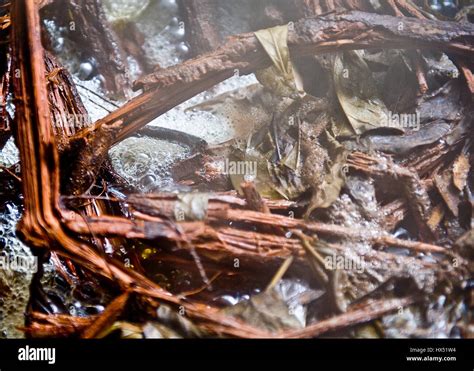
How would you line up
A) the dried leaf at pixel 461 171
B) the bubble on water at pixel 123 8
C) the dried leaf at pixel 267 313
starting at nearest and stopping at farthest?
the dried leaf at pixel 267 313, the dried leaf at pixel 461 171, the bubble on water at pixel 123 8

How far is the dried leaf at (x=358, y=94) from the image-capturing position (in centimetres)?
124

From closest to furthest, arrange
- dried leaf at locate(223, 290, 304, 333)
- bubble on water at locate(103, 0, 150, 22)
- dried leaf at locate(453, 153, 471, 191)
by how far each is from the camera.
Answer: dried leaf at locate(223, 290, 304, 333), dried leaf at locate(453, 153, 471, 191), bubble on water at locate(103, 0, 150, 22)

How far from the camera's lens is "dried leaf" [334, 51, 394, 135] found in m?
1.24

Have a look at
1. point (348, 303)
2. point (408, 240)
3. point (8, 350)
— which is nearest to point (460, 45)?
point (408, 240)

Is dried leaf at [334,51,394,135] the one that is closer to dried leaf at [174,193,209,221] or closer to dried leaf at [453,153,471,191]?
dried leaf at [453,153,471,191]

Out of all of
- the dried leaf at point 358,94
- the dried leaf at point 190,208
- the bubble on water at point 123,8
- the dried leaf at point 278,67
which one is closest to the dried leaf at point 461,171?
the dried leaf at point 358,94

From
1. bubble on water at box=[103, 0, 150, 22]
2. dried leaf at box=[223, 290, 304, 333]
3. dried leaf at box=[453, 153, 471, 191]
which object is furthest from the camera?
bubble on water at box=[103, 0, 150, 22]

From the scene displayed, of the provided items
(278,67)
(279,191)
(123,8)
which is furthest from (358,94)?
(123,8)

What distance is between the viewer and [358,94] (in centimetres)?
129

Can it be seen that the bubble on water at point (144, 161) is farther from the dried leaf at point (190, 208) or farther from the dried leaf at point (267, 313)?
the dried leaf at point (267, 313)

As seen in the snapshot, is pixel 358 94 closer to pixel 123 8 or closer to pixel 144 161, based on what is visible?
pixel 144 161

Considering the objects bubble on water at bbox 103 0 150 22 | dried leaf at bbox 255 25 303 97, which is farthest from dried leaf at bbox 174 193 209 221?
bubble on water at bbox 103 0 150 22

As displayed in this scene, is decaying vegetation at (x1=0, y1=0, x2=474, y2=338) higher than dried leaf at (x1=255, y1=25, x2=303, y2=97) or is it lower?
lower

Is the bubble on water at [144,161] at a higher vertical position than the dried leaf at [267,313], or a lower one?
Result: higher
